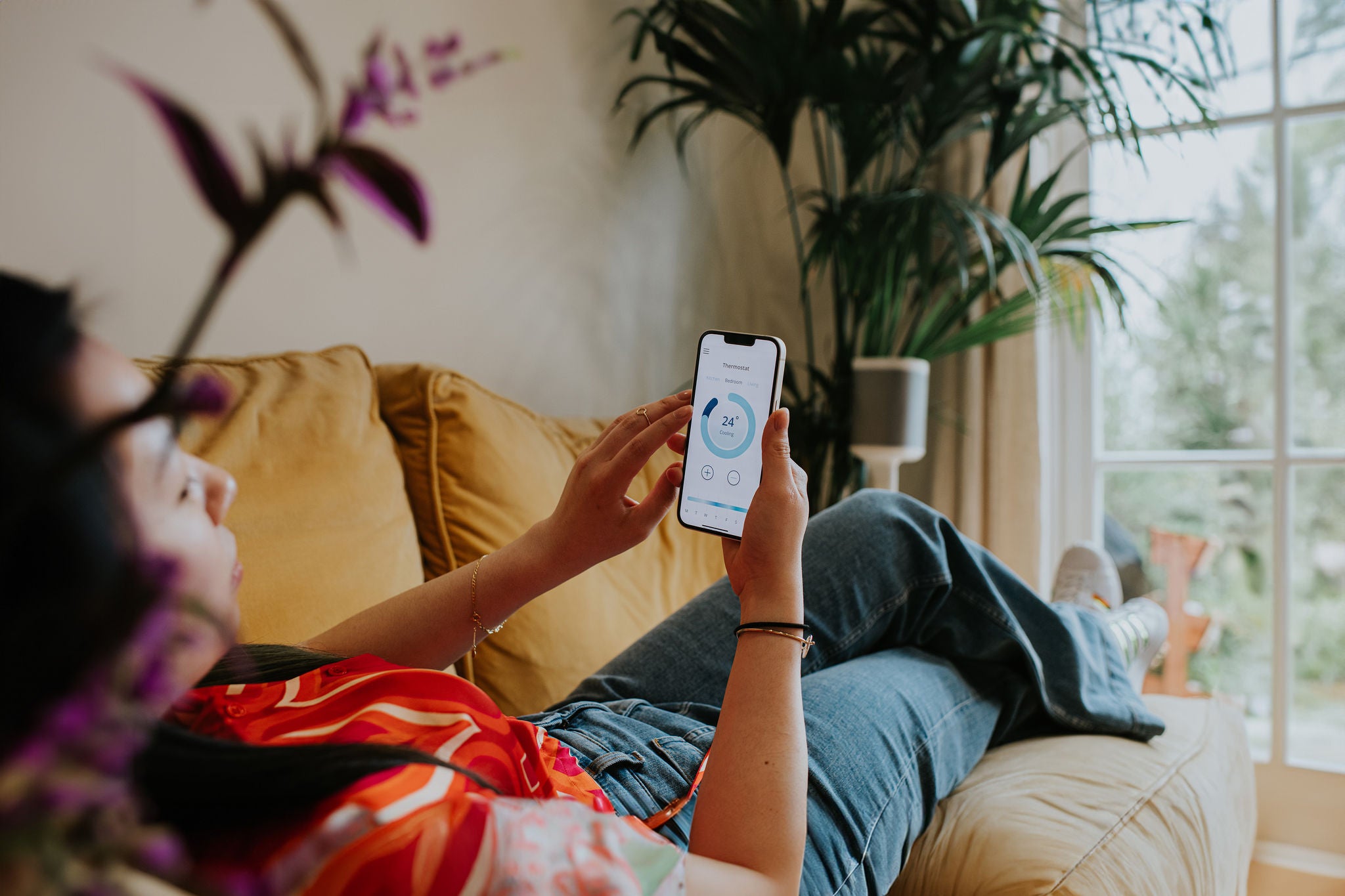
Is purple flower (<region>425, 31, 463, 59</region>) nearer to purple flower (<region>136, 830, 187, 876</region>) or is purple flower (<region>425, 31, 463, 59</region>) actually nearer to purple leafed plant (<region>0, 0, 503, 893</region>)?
purple leafed plant (<region>0, 0, 503, 893</region>)

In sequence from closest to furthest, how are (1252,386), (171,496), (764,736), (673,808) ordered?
1. (171,496)
2. (764,736)
3. (673,808)
4. (1252,386)

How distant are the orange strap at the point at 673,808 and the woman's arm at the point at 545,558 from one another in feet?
0.68

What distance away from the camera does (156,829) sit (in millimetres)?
188

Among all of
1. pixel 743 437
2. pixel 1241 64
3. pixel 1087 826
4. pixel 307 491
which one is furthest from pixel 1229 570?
pixel 307 491

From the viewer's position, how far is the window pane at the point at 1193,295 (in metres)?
1.94

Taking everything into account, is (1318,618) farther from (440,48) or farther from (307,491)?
(440,48)

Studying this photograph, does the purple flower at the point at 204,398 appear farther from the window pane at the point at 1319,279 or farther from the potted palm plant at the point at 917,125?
the window pane at the point at 1319,279

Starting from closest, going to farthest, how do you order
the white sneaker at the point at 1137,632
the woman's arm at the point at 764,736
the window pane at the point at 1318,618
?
the woman's arm at the point at 764,736, the white sneaker at the point at 1137,632, the window pane at the point at 1318,618

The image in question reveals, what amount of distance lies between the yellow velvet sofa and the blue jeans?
0.18 feet

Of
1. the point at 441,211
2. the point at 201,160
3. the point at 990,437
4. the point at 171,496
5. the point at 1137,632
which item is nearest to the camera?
the point at 201,160

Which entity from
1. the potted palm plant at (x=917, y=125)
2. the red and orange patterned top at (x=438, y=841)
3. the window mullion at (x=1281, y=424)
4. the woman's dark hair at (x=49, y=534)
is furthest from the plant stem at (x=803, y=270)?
the woman's dark hair at (x=49, y=534)

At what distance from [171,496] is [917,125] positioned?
1.91 meters

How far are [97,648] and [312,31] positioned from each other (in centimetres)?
135

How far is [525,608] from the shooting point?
112 centimetres
